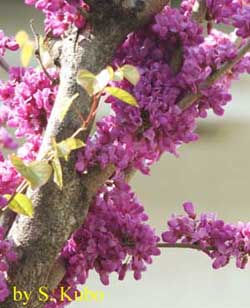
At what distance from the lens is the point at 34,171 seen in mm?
542

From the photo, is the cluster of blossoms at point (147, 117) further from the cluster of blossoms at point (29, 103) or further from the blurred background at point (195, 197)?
the blurred background at point (195, 197)

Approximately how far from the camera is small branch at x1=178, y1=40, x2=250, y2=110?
64 cm

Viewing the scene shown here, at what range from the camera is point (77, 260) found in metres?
0.68

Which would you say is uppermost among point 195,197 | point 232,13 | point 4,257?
point 195,197

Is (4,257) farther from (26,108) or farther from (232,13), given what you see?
(232,13)

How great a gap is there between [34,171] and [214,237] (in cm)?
22

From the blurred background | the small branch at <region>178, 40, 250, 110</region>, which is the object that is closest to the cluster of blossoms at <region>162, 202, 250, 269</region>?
the small branch at <region>178, 40, 250, 110</region>

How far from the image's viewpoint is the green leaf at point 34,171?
536 mm

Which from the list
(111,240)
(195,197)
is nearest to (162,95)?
(111,240)

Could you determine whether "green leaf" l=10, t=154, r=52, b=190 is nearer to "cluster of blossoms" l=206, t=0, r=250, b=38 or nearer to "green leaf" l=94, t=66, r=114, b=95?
"green leaf" l=94, t=66, r=114, b=95

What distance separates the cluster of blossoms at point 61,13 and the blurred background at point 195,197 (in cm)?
79

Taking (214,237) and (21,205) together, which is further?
(214,237)

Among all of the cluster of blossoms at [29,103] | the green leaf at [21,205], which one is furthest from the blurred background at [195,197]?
the green leaf at [21,205]

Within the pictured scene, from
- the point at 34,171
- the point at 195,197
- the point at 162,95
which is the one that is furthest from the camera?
the point at 195,197
